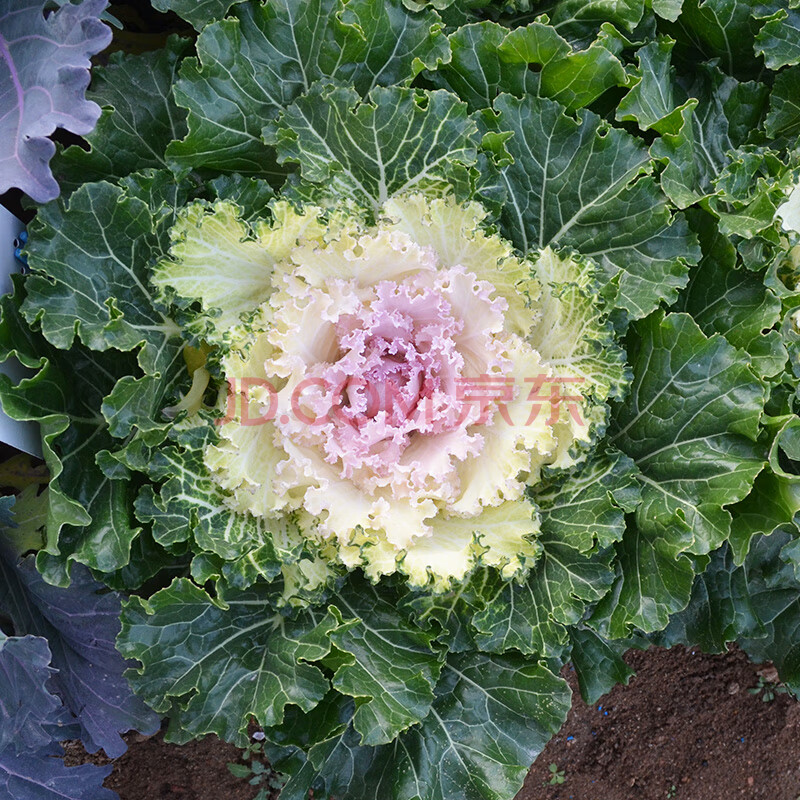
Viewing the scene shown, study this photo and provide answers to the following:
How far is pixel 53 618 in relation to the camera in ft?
8.00

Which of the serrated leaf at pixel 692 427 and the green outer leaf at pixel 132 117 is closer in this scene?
the serrated leaf at pixel 692 427

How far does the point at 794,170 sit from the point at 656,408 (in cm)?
75

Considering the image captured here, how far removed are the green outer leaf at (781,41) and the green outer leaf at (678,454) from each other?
31.7 inches

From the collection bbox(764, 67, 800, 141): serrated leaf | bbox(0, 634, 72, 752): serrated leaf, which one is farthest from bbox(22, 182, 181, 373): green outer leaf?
bbox(764, 67, 800, 141): serrated leaf

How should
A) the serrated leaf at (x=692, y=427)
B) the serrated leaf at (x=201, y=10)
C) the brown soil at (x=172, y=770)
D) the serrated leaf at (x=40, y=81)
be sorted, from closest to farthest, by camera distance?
the serrated leaf at (x=40, y=81)
the serrated leaf at (x=692, y=427)
the serrated leaf at (x=201, y=10)
the brown soil at (x=172, y=770)

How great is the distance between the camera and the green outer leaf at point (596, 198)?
2.20 m

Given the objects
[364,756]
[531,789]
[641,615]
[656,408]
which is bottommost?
[531,789]

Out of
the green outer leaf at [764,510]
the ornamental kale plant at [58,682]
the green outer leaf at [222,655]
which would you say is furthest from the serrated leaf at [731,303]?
the ornamental kale plant at [58,682]

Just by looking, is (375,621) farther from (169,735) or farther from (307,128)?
(307,128)

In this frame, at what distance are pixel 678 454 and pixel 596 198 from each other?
67cm

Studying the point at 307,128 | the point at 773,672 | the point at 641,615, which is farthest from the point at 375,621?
the point at 773,672

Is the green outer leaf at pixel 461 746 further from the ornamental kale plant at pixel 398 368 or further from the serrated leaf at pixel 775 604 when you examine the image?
the serrated leaf at pixel 775 604

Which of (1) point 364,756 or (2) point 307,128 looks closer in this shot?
(2) point 307,128

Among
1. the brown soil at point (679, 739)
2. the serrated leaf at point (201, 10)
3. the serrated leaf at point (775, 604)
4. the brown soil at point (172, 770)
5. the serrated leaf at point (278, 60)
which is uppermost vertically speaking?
the serrated leaf at point (201, 10)
